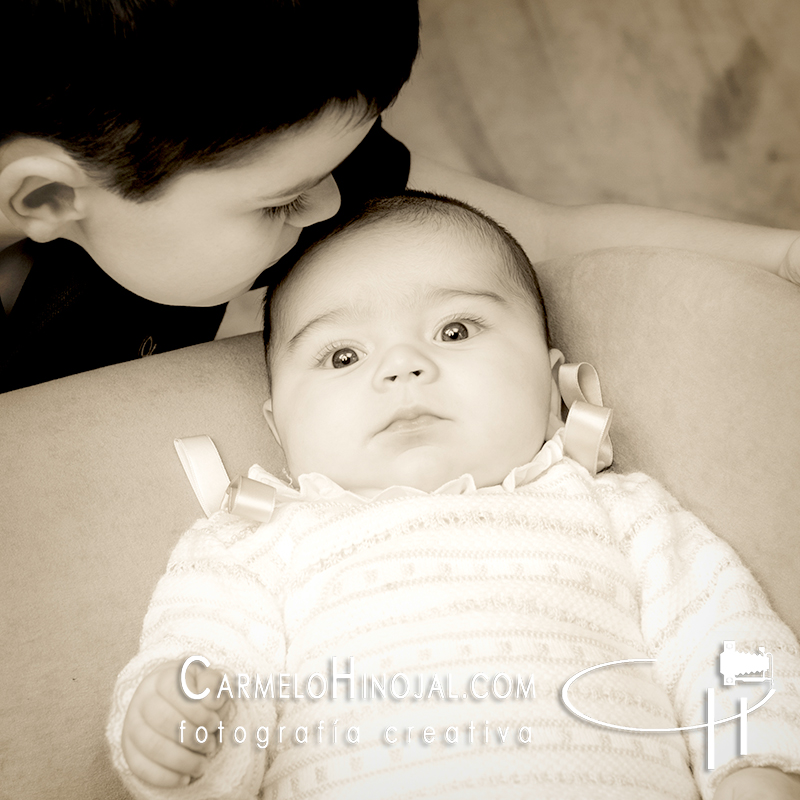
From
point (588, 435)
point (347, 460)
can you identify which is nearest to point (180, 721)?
point (347, 460)

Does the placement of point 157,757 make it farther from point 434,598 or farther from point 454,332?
point 454,332

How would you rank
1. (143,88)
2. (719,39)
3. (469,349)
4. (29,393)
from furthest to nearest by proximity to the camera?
1. (719,39)
2. (29,393)
3. (469,349)
4. (143,88)

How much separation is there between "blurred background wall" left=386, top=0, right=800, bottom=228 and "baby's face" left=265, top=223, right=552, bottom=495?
0.98m

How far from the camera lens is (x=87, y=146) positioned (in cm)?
74

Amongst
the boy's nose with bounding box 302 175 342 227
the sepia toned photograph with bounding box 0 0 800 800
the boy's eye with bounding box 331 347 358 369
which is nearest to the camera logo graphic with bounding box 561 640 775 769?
the sepia toned photograph with bounding box 0 0 800 800

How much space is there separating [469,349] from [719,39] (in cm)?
137

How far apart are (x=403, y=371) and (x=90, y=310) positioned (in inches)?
21.4

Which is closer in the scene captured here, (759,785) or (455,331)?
(759,785)

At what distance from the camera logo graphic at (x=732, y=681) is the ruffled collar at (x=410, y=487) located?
0.24 meters

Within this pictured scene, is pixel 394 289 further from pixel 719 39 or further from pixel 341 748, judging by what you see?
pixel 719 39

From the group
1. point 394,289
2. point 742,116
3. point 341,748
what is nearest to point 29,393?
point 394,289

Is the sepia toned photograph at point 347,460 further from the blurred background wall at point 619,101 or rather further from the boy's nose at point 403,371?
the blurred background wall at point 619,101

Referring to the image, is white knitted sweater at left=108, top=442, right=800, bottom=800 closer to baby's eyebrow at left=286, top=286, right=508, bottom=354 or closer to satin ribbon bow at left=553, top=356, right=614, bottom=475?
satin ribbon bow at left=553, top=356, right=614, bottom=475

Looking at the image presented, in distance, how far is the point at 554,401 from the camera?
1.06 metres
